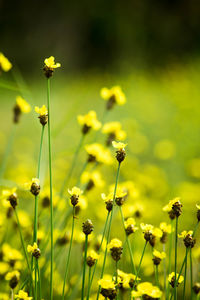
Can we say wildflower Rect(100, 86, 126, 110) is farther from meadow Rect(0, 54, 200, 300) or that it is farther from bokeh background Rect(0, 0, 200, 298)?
bokeh background Rect(0, 0, 200, 298)

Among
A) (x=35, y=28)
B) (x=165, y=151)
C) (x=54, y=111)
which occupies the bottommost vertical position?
(x=165, y=151)

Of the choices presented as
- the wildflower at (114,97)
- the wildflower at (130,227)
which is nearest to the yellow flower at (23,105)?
the wildflower at (114,97)

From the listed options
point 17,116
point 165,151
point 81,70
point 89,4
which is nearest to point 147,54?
point 81,70

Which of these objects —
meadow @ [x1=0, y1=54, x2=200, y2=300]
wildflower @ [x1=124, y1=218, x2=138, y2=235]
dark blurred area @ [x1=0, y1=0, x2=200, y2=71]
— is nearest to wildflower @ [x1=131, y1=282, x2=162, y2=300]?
meadow @ [x1=0, y1=54, x2=200, y2=300]

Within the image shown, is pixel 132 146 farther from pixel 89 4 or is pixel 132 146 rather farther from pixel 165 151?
pixel 89 4

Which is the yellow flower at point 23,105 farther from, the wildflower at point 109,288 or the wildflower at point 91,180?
the wildflower at point 109,288
